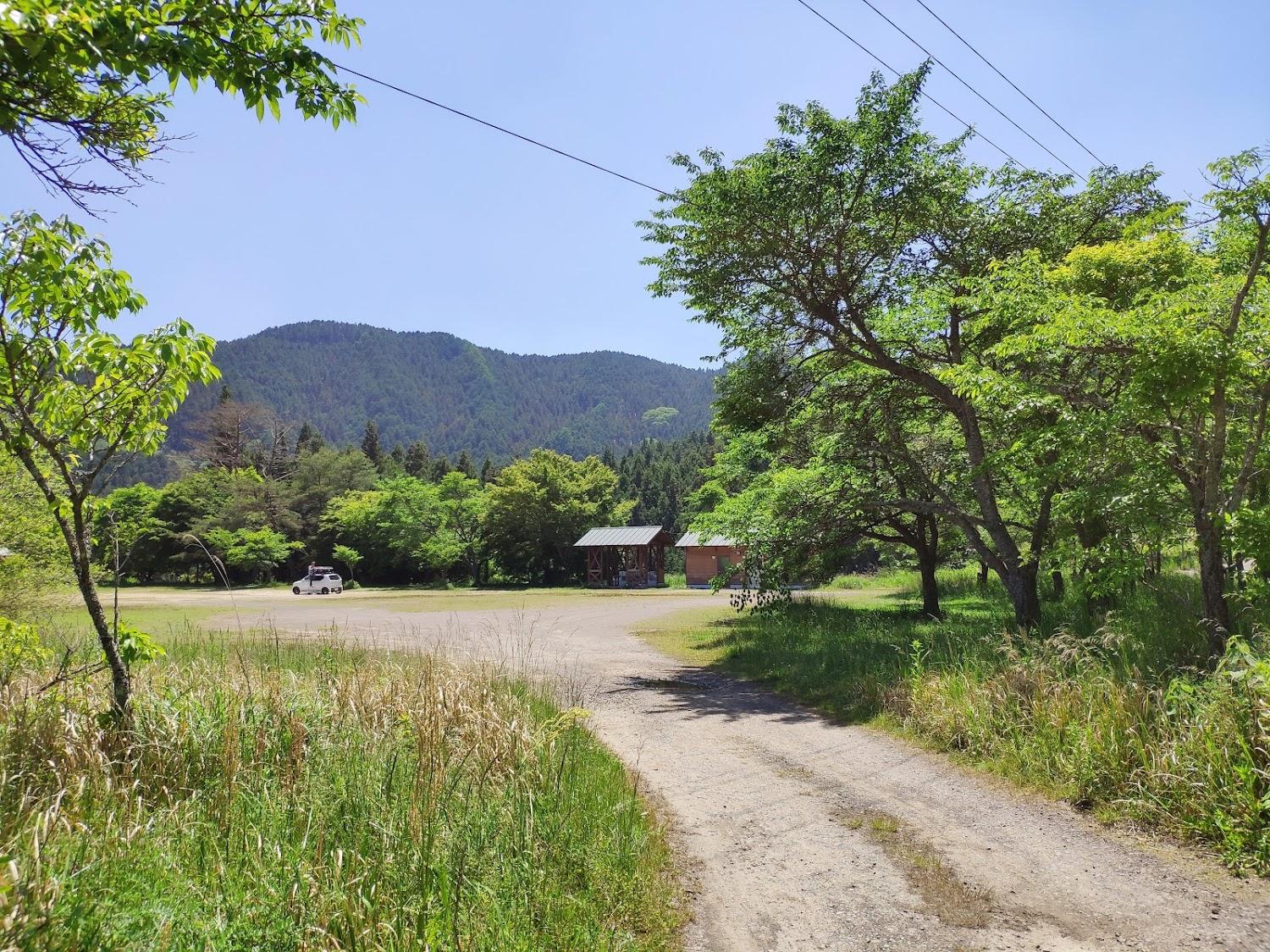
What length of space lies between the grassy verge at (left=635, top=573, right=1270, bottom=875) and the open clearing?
12.3 inches

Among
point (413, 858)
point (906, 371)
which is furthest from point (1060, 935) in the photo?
point (906, 371)

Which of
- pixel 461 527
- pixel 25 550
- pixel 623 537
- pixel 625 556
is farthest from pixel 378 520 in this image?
pixel 25 550

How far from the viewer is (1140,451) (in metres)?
7.04

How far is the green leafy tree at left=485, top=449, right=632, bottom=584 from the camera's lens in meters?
50.3

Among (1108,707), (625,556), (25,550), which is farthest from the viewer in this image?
(625,556)

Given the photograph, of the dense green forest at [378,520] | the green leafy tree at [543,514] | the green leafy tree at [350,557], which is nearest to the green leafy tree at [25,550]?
the dense green forest at [378,520]

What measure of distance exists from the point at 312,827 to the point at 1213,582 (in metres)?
7.29

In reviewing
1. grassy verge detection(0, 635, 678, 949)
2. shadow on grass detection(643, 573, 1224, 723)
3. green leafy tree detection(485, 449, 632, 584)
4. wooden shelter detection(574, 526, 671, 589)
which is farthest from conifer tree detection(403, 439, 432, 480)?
grassy verge detection(0, 635, 678, 949)

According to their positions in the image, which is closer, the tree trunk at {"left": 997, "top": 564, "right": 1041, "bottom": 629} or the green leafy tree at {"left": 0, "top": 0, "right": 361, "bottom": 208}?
the green leafy tree at {"left": 0, "top": 0, "right": 361, "bottom": 208}

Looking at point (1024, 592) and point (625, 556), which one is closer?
point (1024, 592)

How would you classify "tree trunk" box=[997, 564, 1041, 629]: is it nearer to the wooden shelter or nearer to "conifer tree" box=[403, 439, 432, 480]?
the wooden shelter

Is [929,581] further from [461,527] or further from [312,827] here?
[461,527]

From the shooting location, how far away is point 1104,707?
5758mm

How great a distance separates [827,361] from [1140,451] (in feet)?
21.7
